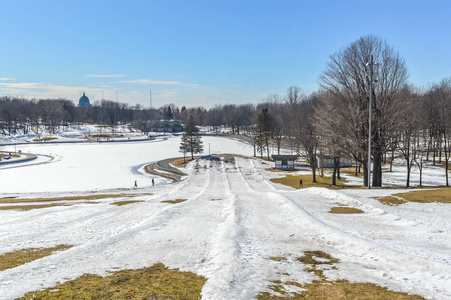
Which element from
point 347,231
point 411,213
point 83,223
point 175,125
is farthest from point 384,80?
point 175,125

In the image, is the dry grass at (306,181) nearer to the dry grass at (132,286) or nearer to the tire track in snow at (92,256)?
the tire track in snow at (92,256)

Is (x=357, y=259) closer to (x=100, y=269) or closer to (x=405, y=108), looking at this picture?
(x=100, y=269)

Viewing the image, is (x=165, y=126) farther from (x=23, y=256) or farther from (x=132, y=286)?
(x=132, y=286)

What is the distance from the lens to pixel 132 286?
7801mm

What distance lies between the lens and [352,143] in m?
28.3

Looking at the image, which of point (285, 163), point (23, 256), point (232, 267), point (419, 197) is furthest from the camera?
point (285, 163)

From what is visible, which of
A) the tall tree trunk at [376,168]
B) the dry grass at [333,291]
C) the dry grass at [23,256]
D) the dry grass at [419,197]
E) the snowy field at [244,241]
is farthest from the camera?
the tall tree trunk at [376,168]

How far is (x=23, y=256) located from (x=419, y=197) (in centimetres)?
2295

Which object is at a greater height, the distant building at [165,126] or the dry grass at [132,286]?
the distant building at [165,126]

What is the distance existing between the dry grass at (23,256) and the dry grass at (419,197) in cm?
1892

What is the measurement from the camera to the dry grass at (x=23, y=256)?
33.2 ft

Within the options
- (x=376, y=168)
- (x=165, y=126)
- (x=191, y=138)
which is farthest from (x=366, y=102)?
(x=165, y=126)

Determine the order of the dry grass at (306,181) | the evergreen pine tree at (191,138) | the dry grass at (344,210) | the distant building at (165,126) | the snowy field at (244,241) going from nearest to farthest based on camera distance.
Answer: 1. the snowy field at (244,241)
2. the dry grass at (344,210)
3. the dry grass at (306,181)
4. the evergreen pine tree at (191,138)
5. the distant building at (165,126)

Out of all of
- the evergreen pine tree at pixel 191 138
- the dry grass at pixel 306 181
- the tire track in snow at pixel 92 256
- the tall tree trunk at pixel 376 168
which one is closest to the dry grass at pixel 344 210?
the tire track in snow at pixel 92 256
